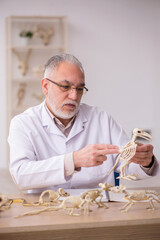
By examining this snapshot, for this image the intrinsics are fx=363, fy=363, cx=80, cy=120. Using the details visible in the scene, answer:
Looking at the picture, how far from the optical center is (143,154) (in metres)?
1.60

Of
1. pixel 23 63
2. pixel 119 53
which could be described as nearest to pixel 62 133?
pixel 23 63

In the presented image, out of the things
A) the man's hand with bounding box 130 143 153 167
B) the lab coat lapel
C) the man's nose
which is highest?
the man's nose

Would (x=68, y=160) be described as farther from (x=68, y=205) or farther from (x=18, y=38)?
(x=18, y=38)

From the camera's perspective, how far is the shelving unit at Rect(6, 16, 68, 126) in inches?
224

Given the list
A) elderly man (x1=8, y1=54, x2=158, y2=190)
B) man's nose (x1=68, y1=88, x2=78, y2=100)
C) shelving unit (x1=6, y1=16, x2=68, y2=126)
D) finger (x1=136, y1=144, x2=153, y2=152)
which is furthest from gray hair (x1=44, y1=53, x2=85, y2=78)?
shelving unit (x1=6, y1=16, x2=68, y2=126)

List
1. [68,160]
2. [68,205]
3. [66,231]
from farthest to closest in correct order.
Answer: [68,160]
[68,205]
[66,231]

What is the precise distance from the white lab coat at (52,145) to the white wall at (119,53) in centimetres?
388

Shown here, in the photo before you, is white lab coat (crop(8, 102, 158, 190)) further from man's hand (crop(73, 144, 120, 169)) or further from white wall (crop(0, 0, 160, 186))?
white wall (crop(0, 0, 160, 186))

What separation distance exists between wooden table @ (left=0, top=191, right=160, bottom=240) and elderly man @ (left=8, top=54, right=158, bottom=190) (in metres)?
0.44

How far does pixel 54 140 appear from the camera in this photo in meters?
1.99

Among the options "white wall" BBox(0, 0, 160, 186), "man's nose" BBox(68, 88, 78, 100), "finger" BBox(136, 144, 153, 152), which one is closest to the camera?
"finger" BBox(136, 144, 153, 152)

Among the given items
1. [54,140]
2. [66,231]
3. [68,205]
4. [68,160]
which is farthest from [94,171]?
[66,231]

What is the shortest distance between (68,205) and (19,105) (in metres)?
4.56

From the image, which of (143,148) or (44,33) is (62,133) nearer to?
(143,148)
